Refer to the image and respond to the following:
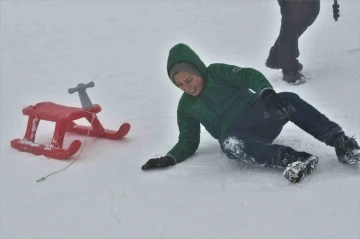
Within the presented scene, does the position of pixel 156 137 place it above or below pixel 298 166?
below

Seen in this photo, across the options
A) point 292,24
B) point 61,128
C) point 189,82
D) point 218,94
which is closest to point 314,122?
point 218,94

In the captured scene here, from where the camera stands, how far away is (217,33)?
866cm

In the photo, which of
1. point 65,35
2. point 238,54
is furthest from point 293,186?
point 65,35

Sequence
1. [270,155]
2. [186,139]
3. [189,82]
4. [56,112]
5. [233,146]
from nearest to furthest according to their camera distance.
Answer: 1. [270,155]
2. [233,146]
3. [189,82]
4. [186,139]
5. [56,112]

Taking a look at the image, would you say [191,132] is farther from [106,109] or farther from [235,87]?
[106,109]

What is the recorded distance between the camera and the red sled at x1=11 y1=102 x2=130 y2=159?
4.11 meters

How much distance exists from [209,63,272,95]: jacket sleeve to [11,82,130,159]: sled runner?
1.17m

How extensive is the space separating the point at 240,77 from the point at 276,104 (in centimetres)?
39

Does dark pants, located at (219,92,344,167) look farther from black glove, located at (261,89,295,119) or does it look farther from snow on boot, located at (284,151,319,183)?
black glove, located at (261,89,295,119)

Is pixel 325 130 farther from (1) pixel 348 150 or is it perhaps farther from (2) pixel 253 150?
(2) pixel 253 150

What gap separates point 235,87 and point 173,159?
62cm

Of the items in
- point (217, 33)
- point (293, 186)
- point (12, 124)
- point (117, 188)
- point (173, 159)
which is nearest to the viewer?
point (293, 186)

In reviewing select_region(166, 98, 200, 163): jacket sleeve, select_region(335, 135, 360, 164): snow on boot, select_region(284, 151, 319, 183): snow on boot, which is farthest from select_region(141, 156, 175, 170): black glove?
select_region(335, 135, 360, 164): snow on boot

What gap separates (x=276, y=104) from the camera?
3074mm
